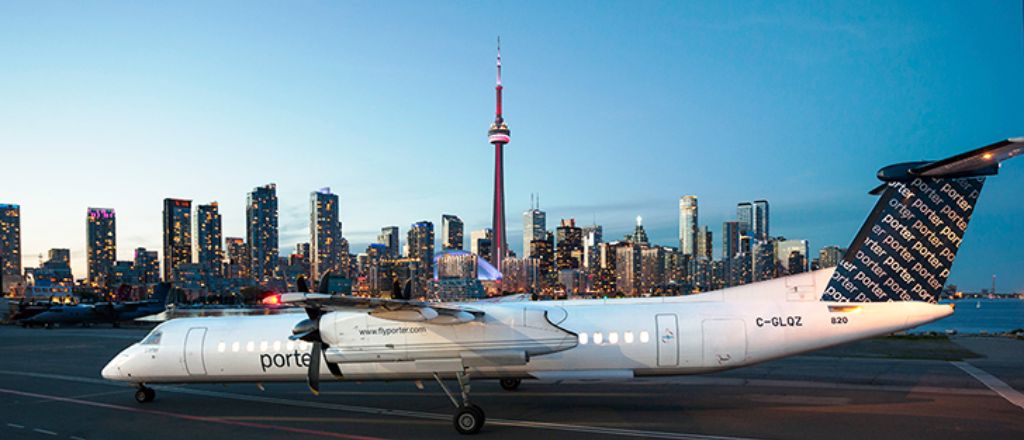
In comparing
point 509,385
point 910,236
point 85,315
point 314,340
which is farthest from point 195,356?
point 85,315

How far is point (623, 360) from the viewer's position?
48.2ft

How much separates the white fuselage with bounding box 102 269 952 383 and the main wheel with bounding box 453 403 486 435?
1.29 m

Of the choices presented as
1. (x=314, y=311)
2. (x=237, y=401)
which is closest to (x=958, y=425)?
(x=314, y=311)

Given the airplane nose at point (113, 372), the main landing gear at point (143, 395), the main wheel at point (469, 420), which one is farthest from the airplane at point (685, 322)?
the airplane nose at point (113, 372)

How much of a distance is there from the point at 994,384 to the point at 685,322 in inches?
421

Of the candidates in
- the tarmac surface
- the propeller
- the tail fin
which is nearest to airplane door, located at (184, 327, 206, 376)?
the tarmac surface

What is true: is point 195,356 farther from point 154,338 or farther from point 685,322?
point 685,322

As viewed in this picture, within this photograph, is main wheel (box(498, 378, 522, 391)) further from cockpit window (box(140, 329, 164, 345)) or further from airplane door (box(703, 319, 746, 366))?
cockpit window (box(140, 329, 164, 345))

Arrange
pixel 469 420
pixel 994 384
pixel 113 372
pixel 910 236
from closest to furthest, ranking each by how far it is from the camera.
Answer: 1. pixel 469 420
2. pixel 910 236
3. pixel 113 372
4. pixel 994 384

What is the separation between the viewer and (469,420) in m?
13.7

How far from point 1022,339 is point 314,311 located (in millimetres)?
34034

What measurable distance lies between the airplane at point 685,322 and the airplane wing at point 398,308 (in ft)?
0.14

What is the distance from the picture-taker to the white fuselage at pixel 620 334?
567 inches

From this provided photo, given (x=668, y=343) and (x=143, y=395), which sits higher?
(x=668, y=343)
